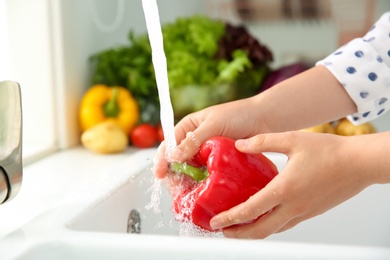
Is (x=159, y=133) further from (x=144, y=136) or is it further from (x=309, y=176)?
(x=309, y=176)

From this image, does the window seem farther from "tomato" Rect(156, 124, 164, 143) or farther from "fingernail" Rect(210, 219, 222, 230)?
"fingernail" Rect(210, 219, 222, 230)

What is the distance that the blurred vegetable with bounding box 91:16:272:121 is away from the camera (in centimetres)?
146

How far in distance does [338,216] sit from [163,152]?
0.44 meters

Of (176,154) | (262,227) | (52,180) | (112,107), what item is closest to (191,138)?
(176,154)

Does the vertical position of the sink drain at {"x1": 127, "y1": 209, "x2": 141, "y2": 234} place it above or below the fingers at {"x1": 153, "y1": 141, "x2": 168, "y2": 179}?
below

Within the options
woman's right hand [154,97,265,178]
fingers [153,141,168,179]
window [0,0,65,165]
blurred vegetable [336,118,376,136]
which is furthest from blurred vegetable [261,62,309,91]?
fingers [153,141,168,179]

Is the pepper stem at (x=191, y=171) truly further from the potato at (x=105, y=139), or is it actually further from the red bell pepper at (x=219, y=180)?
the potato at (x=105, y=139)

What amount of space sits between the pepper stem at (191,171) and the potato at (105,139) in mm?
593

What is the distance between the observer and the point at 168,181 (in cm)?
80

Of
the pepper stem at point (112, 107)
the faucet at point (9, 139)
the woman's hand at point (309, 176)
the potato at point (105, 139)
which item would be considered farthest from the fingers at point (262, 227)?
the pepper stem at point (112, 107)

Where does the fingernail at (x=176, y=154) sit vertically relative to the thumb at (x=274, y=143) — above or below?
below

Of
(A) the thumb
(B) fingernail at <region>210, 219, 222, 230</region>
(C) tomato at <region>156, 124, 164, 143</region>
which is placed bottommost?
(C) tomato at <region>156, 124, 164, 143</region>

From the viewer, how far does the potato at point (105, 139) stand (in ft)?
4.45

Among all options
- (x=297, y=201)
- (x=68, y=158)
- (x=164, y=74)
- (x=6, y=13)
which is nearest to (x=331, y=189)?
(x=297, y=201)
